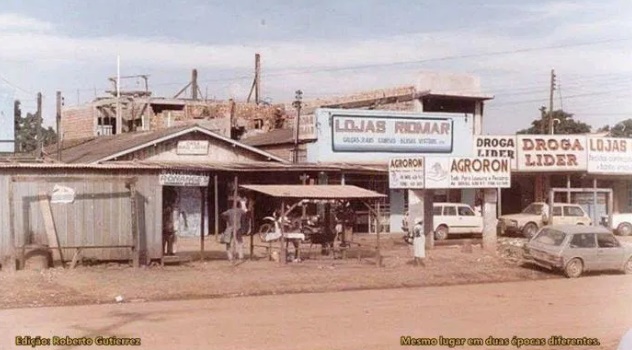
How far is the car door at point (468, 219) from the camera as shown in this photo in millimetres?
32750

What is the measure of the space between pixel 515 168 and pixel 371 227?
6.39m

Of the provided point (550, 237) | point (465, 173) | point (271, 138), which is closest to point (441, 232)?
point (465, 173)

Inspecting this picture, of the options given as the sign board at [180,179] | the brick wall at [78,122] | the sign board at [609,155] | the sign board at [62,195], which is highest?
the brick wall at [78,122]

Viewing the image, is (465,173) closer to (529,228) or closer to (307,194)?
(307,194)

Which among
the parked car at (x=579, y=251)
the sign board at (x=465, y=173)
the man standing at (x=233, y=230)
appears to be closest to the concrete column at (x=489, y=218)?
the sign board at (x=465, y=173)

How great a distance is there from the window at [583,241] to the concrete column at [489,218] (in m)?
4.26

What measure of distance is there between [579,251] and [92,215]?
12.4m

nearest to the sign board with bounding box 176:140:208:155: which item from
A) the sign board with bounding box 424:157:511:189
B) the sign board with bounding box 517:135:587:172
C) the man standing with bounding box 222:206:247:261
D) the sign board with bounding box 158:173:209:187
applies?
the sign board with bounding box 158:173:209:187

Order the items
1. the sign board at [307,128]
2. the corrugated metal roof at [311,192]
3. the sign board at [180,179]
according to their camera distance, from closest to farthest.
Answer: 1. the corrugated metal roof at [311,192]
2. the sign board at [180,179]
3. the sign board at [307,128]

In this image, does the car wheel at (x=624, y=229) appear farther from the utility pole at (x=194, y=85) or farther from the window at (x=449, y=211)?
the utility pole at (x=194, y=85)

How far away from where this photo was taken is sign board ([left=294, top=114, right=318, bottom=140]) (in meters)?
33.9

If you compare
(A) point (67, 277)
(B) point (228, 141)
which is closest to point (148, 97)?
(B) point (228, 141)

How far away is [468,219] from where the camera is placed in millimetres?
32844

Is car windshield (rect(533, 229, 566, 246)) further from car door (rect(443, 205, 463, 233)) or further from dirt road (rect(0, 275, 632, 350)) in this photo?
car door (rect(443, 205, 463, 233))
